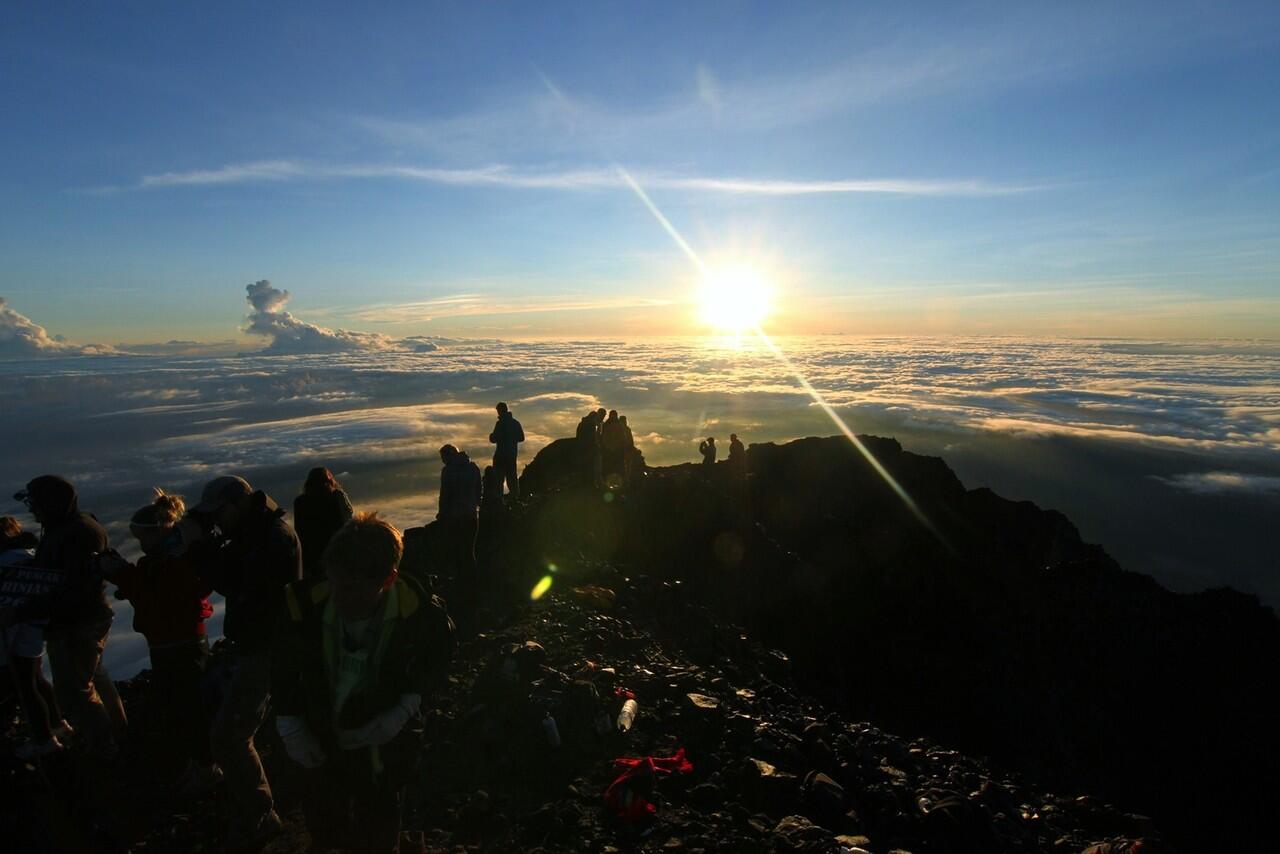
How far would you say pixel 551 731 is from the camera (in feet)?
17.6

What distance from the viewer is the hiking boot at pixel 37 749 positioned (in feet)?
14.6

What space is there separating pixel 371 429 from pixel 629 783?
103429mm

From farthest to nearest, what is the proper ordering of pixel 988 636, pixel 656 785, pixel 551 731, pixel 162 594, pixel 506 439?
1. pixel 988 636
2. pixel 506 439
3. pixel 551 731
4. pixel 656 785
5. pixel 162 594

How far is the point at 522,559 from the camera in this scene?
10.2 meters

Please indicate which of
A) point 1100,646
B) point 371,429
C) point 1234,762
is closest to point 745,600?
point 1100,646

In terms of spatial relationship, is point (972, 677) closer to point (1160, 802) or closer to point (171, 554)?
point (1160, 802)

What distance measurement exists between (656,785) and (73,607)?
4215 mm

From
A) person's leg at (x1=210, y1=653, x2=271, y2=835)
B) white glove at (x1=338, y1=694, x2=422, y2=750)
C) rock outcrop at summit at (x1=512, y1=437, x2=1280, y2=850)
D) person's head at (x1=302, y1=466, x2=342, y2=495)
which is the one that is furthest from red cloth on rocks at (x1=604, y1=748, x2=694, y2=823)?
rock outcrop at summit at (x1=512, y1=437, x2=1280, y2=850)

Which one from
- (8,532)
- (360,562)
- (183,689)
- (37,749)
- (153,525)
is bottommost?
(37,749)

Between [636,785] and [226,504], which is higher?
[226,504]

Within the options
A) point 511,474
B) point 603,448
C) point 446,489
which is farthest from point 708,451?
point 446,489

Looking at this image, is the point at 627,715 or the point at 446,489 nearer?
the point at 627,715

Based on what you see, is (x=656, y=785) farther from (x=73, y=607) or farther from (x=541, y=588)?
(x=541, y=588)

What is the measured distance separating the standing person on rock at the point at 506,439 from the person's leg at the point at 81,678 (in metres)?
6.53
